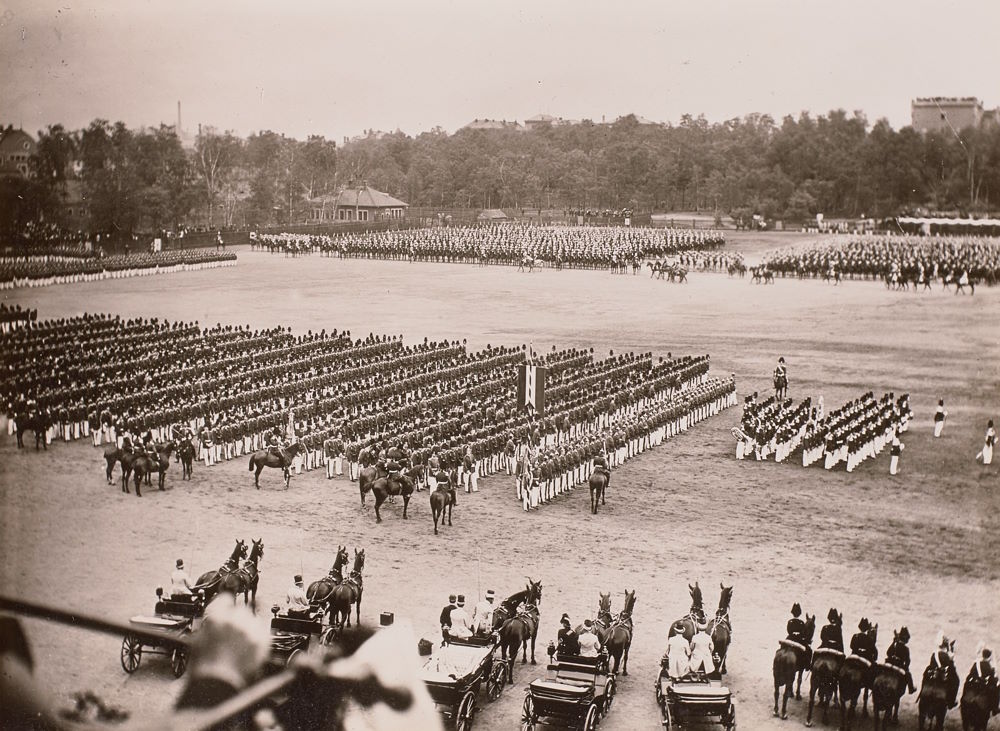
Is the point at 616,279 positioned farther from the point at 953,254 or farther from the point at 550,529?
the point at 550,529

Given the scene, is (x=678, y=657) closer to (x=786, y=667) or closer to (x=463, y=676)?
(x=786, y=667)

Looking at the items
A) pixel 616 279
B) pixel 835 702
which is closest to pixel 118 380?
pixel 835 702

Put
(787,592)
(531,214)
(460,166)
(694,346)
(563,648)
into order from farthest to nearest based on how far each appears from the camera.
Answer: (460,166), (531,214), (694,346), (787,592), (563,648)

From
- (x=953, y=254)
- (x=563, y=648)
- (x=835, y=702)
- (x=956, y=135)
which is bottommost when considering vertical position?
(x=835, y=702)

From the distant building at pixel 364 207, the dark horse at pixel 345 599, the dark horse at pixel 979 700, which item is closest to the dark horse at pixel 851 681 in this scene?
the dark horse at pixel 979 700

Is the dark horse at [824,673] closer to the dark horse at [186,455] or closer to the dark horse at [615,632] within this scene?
the dark horse at [615,632]

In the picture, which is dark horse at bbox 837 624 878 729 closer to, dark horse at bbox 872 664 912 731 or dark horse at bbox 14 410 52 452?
dark horse at bbox 872 664 912 731
